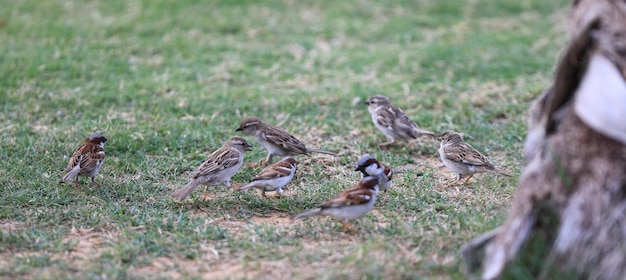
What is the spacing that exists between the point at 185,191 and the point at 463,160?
3019 millimetres

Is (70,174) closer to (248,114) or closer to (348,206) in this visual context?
(348,206)

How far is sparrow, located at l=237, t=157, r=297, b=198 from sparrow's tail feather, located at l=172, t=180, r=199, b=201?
454 millimetres

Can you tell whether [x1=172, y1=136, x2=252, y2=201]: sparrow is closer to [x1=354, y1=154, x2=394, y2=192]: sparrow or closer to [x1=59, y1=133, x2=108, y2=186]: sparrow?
[x1=59, y1=133, x2=108, y2=186]: sparrow

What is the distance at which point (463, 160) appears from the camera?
8.21m

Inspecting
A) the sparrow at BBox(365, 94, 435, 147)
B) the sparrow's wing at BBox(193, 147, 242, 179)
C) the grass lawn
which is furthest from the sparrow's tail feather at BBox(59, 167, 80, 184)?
the sparrow at BBox(365, 94, 435, 147)

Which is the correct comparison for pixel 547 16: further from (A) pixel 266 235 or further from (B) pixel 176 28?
(A) pixel 266 235

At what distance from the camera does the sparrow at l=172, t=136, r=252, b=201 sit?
7.61 metres

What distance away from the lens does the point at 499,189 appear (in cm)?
805

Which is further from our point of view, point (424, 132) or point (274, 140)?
point (424, 132)

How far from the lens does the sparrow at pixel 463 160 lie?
8.23m

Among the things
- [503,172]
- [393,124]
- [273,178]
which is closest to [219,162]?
[273,178]

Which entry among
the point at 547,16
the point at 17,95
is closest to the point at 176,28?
the point at 17,95

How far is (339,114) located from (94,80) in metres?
4.05

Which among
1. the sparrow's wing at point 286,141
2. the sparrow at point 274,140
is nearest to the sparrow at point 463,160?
the sparrow at point 274,140
